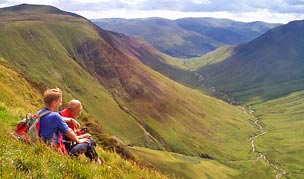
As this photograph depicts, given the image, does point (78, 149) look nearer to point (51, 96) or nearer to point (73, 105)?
point (51, 96)

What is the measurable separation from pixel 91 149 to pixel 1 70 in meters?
44.9

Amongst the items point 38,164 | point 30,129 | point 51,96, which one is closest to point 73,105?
point 51,96

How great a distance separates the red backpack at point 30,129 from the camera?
1524 centimetres

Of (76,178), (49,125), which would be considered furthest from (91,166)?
(49,125)

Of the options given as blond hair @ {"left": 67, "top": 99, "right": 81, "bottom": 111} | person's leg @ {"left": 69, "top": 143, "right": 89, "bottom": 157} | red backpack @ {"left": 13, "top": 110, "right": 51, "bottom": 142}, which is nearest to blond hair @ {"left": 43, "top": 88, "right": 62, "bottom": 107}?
red backpack @ {"left": 13, "top": 110, "right": 51, "bottom": 142}

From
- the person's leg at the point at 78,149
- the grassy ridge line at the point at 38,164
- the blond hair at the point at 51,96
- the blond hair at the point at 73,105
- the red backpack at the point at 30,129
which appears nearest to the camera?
the grassy ridge line at the point at 38,164

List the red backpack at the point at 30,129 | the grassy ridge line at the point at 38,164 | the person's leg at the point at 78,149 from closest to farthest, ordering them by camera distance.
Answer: the grassy ridge line at the point at 38,164
the red backpack at the point at 30,129
the person's leg at the point at 78,149

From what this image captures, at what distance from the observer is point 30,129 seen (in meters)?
15.6

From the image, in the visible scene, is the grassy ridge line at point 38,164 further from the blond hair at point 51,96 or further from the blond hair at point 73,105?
the blond hair at point 73,105

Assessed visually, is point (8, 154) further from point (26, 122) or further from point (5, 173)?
point (26, 122)

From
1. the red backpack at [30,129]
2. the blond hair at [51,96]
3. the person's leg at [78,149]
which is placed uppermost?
the blond hair at [51,96]

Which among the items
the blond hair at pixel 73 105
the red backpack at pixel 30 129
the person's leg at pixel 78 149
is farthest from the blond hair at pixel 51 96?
the blond hair at pixel 73 105

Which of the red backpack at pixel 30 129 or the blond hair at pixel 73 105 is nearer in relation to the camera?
the red backpack at pixel 30 129

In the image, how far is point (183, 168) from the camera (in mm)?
188250
